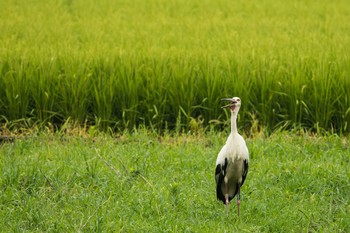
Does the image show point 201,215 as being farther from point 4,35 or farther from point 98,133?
point 4,35

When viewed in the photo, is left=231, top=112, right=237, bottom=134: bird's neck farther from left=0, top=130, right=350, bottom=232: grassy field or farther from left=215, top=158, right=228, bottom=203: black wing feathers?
left=0, top=130, right=350, bottom=232: grassy field

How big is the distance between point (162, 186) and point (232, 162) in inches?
34.1

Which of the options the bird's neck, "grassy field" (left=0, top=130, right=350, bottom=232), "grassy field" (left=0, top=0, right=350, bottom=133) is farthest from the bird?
"grassy field" (left=0, top=0, right=350, bottom=133)

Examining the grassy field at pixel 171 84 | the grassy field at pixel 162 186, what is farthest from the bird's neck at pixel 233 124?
the grassy field at pixel 171 84

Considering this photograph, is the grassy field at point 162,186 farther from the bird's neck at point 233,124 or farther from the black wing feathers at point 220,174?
the bird's neck at point 233,124

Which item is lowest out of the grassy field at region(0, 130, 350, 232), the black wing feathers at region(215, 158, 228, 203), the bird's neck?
the grassy field at region(0, 130, 350, 232)

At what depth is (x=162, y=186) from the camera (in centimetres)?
567

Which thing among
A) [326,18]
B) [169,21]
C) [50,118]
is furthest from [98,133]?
[326,18]

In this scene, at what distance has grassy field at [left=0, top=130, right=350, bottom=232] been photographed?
500cm

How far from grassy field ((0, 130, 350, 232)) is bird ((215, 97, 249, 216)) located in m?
0.18

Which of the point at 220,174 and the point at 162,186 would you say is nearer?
the point at 220,174

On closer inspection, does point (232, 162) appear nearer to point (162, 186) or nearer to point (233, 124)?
point (233, 124)

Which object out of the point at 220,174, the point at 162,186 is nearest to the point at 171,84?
the point at 162,186

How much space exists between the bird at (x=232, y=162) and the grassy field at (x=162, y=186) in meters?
0.18
